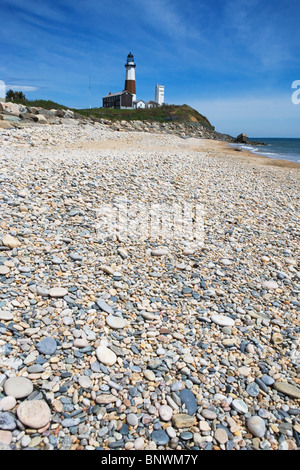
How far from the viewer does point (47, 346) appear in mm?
2783

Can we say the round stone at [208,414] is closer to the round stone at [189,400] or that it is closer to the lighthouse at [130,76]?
the round stone at [189,400]

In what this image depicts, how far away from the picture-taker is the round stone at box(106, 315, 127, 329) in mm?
3219

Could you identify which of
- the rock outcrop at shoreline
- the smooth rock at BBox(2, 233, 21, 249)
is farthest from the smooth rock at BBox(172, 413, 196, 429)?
the rock outcrop at shoreline

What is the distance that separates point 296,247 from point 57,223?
4877 mm

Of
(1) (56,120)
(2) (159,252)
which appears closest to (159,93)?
(1) (56,120)

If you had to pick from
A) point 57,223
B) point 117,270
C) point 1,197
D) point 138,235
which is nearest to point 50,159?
point 1,197

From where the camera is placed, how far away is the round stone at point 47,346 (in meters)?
2.73

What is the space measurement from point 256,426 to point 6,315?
8.63ft

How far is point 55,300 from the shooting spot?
341 cm

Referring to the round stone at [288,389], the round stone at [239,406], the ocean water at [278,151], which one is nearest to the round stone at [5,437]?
the round stone at [239,406]

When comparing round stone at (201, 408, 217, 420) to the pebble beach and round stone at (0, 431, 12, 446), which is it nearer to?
the pebble beach

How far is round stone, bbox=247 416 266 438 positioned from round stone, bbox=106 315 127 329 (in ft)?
5.06

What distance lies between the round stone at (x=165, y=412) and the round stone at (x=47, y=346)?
1.16m
